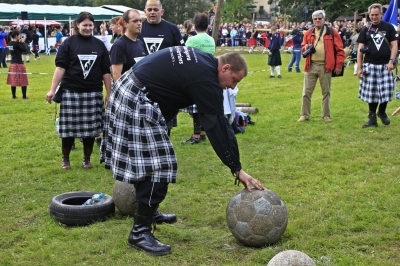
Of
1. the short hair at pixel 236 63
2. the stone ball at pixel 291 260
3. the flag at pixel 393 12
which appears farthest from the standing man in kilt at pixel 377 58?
the stone ball at pixel 291 260

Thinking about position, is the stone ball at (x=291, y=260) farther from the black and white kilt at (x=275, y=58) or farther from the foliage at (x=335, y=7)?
the foliage at (x=335, y=7)

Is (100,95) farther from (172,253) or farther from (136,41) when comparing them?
(172,253)

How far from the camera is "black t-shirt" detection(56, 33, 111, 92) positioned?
6895 millimetres

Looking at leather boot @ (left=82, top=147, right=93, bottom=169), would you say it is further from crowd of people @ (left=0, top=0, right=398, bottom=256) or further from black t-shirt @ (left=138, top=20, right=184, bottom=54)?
black t-shirt @ (left=138, top=20, right=184, bottom=54)

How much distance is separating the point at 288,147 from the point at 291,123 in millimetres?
2124

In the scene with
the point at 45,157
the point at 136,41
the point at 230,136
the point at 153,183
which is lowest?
the point at 45,157

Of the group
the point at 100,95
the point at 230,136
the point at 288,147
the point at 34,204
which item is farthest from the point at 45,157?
the point at 230,136

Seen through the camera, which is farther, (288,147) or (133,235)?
(288,147)

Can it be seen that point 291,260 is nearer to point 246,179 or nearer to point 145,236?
point 246,179

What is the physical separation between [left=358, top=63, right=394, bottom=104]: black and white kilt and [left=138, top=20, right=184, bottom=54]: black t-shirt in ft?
14.3

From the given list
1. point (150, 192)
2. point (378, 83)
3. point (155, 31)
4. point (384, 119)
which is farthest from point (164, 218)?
point (384, 119)

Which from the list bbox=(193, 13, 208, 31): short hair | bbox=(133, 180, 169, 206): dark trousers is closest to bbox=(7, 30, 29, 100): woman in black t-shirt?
bbox=(193, 13, 208, 31): short hair

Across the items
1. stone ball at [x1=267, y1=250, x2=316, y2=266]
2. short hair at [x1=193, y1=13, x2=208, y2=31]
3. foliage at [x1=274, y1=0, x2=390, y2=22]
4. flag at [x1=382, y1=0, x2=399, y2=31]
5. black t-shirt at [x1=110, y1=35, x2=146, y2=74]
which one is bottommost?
stone ball at [x1=267, y1=250, x2=316, y2=266]

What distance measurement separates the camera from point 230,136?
421 cm
